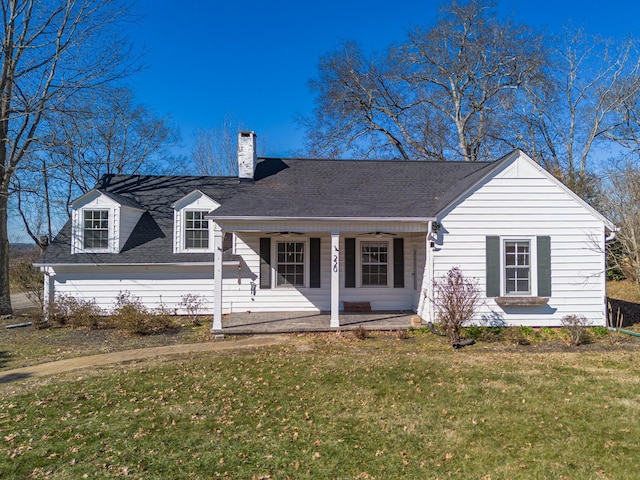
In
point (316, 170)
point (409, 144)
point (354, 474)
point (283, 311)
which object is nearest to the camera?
point (354, 474)

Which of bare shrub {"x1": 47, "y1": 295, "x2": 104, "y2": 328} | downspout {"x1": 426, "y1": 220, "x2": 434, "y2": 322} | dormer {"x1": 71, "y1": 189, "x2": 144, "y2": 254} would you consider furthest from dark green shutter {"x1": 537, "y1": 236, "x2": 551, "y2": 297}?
dormer {"x1": 71, "y1": 189, "x2": 144, "y2": 254}

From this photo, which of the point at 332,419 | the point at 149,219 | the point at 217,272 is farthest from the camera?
the point at 149,219

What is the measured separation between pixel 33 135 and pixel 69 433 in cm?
1363

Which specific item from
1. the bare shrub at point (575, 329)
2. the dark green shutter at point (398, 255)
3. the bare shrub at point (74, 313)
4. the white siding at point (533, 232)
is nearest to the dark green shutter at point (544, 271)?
the white siding at point (533, 232)

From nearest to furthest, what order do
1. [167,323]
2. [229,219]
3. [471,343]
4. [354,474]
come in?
[354,474]
[471,343]
[229,219]
[167,323]

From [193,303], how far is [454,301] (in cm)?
785

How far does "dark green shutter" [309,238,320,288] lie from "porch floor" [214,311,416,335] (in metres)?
0.97

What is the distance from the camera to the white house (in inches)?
393

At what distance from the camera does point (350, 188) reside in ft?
39.9

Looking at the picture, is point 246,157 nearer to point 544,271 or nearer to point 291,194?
point 291,194

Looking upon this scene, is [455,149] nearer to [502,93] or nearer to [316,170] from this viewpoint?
[502,93]

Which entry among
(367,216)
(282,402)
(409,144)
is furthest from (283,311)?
(409,144)

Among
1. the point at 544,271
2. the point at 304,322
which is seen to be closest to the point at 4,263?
the point at 304,322

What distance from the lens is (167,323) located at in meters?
10.8
